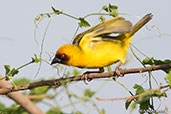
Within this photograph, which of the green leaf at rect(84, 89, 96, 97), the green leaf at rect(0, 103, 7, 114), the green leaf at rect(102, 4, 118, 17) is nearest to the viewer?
the green leaf at rect(84, 89, 96, 97)

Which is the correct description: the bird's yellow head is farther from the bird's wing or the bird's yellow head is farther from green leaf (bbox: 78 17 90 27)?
Result: green leaf (bbox: 78 17 90 27)

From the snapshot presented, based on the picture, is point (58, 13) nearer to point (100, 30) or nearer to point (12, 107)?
point (100, 30)

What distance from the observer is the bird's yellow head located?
9.84ft

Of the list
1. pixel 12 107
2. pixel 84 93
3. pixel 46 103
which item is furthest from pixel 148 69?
pixel 12 107

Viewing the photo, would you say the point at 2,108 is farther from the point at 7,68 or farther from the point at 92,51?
the point at 92,51

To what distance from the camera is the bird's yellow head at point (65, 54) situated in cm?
300

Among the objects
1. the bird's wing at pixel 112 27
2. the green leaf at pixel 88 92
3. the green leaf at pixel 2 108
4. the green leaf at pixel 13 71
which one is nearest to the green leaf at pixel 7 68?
the green leaf at pixel 13 71

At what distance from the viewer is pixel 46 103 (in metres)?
3.05

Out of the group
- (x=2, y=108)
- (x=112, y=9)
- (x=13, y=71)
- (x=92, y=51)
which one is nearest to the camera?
(x=13, y=71)

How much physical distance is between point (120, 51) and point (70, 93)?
131 centimetres

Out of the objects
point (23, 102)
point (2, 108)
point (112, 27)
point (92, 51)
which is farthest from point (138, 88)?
point (2, 108)

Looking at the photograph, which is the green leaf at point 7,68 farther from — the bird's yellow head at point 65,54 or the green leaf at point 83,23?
the green leaf at point 83,23

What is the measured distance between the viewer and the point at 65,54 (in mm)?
3037

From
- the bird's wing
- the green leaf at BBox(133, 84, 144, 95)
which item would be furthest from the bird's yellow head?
the green leaf at BBox(133, 84, 144, 95)
